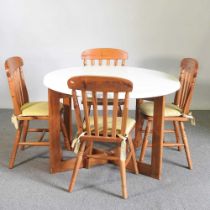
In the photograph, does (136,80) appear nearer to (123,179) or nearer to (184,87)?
(184,87)

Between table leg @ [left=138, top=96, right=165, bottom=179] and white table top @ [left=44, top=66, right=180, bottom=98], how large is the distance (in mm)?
108

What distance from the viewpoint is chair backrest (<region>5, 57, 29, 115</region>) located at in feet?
7.61

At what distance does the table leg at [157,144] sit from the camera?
2242 mm

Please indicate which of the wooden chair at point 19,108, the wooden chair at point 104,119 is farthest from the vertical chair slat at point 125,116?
the wooden chair at point 19,108

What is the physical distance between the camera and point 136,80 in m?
2.37

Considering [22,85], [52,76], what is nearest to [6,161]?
[22,85]

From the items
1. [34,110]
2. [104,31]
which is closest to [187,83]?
[34,110]

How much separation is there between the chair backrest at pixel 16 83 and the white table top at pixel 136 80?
9.3 inches

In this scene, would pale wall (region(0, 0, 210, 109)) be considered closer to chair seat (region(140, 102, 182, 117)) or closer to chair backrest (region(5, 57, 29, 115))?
chair backrest (region(5, 57, 29, 115))

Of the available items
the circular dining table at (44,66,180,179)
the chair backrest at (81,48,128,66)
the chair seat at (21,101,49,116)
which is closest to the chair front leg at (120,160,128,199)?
the circular dining table at (44,66,180,179)

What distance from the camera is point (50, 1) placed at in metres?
3.55

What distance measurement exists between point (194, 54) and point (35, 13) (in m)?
1.90

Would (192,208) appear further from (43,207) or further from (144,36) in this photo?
(144,36)

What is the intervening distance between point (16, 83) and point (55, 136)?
20.2 inches
